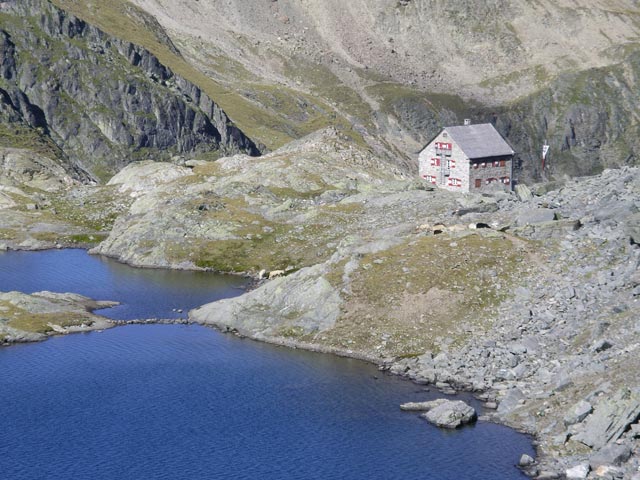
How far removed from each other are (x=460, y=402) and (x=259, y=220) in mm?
91746

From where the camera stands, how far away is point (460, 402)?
87.8 meters

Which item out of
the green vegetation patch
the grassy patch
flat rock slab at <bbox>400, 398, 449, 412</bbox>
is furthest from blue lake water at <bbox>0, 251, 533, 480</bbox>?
the green vegetation patch

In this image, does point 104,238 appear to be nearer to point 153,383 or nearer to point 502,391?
point 153,383

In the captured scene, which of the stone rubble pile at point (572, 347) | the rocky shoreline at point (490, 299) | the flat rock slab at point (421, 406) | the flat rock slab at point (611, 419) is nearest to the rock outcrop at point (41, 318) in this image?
the rocky shoreline at point (490, 299)

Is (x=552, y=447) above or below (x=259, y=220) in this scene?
below

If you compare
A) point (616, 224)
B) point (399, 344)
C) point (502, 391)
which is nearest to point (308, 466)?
point (502, 391)

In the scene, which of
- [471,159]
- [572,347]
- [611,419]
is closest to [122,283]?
[471,159]

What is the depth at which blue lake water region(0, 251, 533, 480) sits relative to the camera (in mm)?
78875

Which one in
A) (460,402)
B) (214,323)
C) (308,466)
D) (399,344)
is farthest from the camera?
(214,323)

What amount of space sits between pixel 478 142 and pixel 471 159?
6.35 metres

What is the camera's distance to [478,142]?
19012cm

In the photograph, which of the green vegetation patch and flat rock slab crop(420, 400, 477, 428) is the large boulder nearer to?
the green vegetation patch

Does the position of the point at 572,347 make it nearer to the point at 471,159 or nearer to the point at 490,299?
the point at 490,299

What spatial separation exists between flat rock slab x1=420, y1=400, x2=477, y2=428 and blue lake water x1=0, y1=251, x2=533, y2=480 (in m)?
1.02
